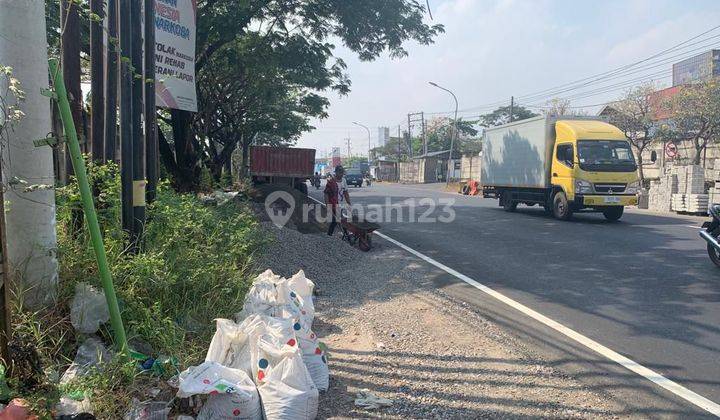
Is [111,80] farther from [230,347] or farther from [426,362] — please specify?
[426,362]

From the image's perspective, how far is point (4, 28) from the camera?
11.3ft

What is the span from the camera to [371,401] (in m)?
3.60

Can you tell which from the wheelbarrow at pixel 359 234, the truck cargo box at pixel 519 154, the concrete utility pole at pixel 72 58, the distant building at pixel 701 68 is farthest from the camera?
the distant building at pixel 701 68

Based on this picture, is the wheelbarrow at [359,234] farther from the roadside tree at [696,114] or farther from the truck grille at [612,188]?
the roadside tree at [696,114]

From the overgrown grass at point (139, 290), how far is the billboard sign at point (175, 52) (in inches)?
118

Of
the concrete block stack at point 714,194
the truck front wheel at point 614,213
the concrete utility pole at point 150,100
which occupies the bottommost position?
the truck front wheel at point 614,213

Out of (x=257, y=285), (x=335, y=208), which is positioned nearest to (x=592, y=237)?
(x=335, y=208)

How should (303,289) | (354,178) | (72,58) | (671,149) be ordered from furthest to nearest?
(354,178)
(671,149)
(72,58)
(303,289)

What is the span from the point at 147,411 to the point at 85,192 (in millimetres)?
1301

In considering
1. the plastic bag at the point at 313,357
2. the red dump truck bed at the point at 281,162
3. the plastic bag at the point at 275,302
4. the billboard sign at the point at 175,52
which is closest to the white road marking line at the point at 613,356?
the plastic bag at the point at 313,357

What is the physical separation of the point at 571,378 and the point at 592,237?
27.0 ft

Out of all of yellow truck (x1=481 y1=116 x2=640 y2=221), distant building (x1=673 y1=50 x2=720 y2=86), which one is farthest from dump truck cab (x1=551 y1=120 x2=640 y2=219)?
distant building (x1=673 y1=50 x2=720 y2=86)

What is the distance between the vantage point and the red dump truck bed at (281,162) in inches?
910

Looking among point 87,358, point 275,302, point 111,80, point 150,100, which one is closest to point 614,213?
point 150,100
